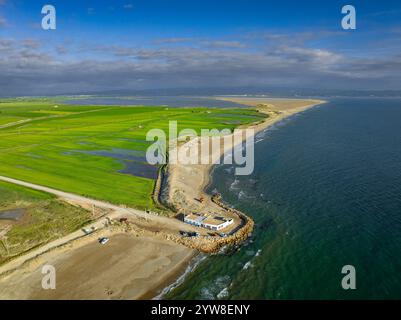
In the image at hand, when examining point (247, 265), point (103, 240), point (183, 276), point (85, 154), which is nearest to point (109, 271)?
point (103, 240)

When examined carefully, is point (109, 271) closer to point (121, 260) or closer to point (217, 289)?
point (121, 260)

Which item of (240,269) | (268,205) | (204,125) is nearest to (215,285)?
(240,269)

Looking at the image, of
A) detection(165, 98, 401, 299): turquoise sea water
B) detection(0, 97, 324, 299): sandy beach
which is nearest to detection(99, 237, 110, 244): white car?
detection(0, 97, 324, 299): sandy beach

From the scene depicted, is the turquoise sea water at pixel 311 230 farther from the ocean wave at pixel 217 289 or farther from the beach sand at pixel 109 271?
the beach sand at pixel 109 271

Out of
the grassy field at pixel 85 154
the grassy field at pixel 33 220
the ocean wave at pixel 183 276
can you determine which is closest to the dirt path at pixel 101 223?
the grassy field at pixel 33 220

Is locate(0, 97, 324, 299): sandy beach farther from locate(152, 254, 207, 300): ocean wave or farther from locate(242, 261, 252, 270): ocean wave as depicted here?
locate(242, 261, 252, 270): ocean wave
